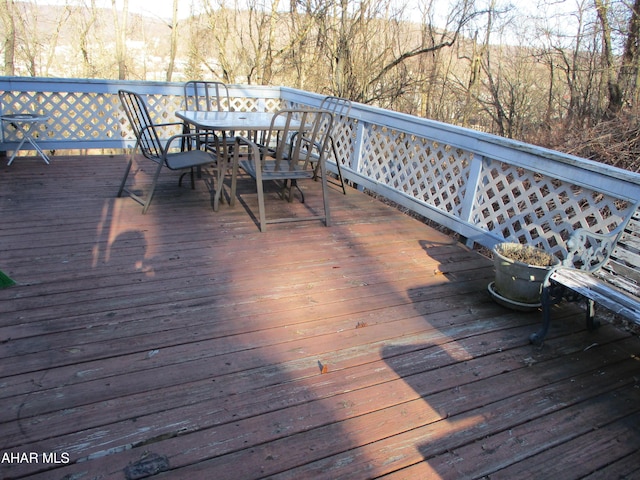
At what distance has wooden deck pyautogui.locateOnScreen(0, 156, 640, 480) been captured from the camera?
1.51 m

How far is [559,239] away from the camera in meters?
2.80

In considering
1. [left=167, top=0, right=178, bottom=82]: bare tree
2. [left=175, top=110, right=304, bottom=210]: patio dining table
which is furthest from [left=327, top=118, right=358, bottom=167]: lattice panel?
[left=167, top=0, right=178, bottom=82]: bare tree

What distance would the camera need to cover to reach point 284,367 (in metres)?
1.94

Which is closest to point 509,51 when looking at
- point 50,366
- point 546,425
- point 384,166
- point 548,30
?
point 548,30

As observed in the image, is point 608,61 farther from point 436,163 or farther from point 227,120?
point 227,120

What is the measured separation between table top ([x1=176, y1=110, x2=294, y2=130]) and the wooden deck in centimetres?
88

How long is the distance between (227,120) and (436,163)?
5.96 feet

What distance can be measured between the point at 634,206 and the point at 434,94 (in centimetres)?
791

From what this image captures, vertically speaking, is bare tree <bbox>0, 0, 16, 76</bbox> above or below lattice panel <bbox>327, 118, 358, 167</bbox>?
above

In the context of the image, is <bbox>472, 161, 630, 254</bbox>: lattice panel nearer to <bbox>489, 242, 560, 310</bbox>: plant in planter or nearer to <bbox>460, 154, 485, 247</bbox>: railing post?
<bbox>460, 154, 485, 247</bbox>: railing post

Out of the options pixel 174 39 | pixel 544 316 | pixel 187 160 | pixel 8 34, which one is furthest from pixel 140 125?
pixel 174 39

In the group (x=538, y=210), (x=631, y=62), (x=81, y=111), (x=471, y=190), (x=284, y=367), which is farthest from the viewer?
(x=631, y=62)


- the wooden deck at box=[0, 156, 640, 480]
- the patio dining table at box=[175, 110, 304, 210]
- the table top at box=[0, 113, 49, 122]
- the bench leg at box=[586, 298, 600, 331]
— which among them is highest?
the patio dining table at box=[175, 110, 304, 210]

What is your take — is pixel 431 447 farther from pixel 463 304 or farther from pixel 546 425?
pixel 463 304
